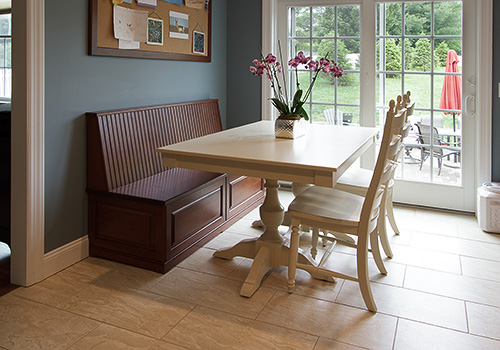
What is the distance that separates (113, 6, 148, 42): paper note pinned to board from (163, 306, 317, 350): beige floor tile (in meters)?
1.96

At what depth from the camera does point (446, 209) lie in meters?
4.18

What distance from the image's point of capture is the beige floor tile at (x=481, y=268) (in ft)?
9.34

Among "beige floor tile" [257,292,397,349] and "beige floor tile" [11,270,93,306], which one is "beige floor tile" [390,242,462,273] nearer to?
"beige floor tile" [257,292,397,349]

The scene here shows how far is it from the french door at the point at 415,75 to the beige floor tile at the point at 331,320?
2173 millimetres

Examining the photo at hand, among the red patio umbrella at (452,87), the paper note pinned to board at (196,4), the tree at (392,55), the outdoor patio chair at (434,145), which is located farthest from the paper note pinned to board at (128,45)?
the red patio umbrella at (452,87)

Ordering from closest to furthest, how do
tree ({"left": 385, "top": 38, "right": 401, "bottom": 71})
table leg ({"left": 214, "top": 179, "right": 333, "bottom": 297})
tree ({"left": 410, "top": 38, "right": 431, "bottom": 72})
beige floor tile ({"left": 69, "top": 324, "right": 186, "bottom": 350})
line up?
beige floor tile ({"left": 69, "top": 324, "right": 186, "bottom": 350}), table leg ({"left": 214, "top": 179, "right": 333, "bottom": 297}), tree ({"left": 410, "top": 38, "right": 431, "bottom": 72}), tree ({"left": 385, "top": 38, "right": 401, "bottom": 71})

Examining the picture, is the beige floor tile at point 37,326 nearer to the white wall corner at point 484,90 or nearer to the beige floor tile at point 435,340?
the beige floor tile at point 435,340

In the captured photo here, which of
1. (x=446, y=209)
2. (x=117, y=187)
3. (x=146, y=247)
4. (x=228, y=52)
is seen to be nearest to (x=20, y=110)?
(x=117, y=187)

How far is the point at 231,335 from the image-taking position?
7.16 feet

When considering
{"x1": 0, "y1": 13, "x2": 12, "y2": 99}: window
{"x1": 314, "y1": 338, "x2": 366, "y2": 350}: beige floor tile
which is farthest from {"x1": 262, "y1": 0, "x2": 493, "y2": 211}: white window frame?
{"x1": 0, "y1": 13, "x2": 12, "y2": 99}: window

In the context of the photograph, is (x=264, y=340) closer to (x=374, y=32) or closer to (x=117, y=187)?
(x=117, y=187)

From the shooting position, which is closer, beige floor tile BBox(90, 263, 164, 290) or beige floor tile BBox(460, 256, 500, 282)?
beige floor tile BBox(90, 263, 164, 290)

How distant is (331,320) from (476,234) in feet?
6.01

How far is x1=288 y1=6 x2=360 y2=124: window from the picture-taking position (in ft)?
14.5
